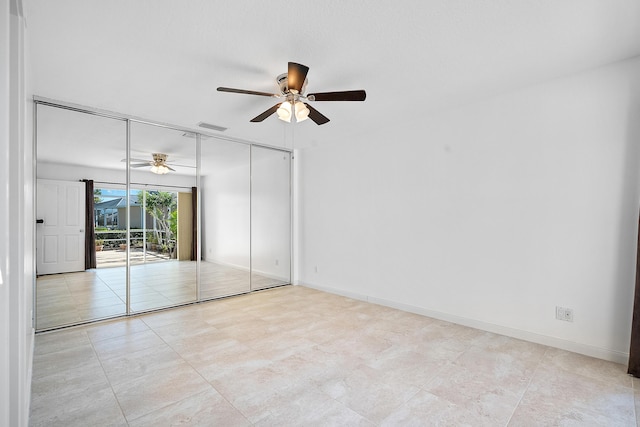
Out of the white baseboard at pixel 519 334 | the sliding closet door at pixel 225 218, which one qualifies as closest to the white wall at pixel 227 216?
the sliding closet door at pixel 225 218

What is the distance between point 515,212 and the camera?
3213mm

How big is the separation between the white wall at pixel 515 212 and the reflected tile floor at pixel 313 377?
1.29 feet

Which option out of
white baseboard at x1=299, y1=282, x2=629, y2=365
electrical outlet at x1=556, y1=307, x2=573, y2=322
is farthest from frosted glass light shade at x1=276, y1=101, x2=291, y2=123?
electrical outlet at x1=556, y1=307, x2=573, y2=322

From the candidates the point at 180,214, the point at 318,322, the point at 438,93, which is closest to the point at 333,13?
the point at 438,93

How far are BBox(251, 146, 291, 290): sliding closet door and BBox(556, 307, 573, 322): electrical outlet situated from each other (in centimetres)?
398

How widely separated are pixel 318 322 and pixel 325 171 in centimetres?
260

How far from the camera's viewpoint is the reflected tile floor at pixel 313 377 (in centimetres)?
197

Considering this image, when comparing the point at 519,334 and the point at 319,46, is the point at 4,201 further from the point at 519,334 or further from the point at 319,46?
the point at 519,334

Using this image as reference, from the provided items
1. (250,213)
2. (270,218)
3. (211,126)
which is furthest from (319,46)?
(270,218)

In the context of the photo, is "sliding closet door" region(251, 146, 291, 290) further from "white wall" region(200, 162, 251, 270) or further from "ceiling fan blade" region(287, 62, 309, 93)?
"ceiling fan blade" region(287, 62, 309, 93)

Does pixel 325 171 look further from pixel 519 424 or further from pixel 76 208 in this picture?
pixel 519 424

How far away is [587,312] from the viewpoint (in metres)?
2.80

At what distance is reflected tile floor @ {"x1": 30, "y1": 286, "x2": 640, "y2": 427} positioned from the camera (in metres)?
1.97

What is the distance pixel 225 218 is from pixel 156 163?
1324mm
